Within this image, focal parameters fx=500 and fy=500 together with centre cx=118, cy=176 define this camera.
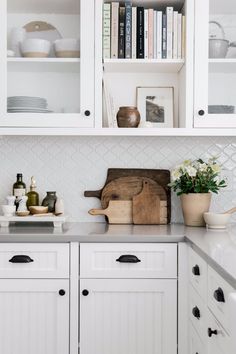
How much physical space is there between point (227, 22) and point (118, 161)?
995 mm

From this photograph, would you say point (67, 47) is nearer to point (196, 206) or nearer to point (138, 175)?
point (138, 175)

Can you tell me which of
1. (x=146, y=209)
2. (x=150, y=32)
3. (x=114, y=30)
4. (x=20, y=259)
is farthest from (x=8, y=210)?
(x=150, y=32)

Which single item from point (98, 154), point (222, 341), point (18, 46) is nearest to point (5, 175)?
point (98, 154)

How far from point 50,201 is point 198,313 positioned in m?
1.15

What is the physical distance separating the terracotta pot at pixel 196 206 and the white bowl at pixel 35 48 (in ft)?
3.62

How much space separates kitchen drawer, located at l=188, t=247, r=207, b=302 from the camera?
200 centimetres

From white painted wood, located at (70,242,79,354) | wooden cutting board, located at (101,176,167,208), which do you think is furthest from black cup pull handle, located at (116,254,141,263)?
wooden cutting board, located at (101,176,167,208)

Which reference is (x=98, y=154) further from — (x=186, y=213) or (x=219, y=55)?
(x=219, y=55)

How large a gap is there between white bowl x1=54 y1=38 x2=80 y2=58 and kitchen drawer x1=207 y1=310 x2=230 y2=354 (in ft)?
5.07

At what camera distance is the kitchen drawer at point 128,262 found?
7.87 feet

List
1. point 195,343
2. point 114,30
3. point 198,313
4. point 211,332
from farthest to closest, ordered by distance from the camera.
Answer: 1. point 114,30
2. point 195,343
3. point 198,313
4. point 211,332

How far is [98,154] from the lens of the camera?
9.89 ft

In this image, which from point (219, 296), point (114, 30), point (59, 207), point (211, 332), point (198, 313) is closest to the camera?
point (219, 296)

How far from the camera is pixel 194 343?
7.34ft
